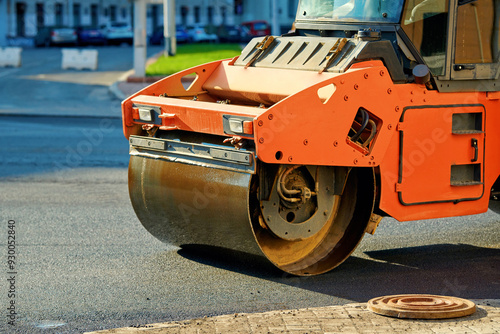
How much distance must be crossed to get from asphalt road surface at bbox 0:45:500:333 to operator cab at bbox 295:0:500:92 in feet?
5.00

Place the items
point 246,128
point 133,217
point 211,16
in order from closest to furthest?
point 246,128 → point 133,217 → point 211,16

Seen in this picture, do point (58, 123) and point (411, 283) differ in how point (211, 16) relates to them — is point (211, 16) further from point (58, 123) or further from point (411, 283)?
point (411, 283)

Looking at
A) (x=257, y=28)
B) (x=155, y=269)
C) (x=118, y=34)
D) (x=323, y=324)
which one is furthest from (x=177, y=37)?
→ (x=323, y=324)

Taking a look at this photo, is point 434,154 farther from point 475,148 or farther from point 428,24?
point 428,24

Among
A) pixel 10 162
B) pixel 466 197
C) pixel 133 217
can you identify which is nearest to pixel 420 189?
pixel 466 197

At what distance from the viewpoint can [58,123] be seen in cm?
1847

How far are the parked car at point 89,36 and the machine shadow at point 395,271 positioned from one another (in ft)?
164

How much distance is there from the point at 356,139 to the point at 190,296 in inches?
66.8

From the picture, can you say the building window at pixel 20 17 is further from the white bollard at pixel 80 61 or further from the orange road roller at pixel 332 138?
the orange road roller at pixel 332 138

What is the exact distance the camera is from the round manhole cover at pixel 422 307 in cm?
564

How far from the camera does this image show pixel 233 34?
61.1 metres

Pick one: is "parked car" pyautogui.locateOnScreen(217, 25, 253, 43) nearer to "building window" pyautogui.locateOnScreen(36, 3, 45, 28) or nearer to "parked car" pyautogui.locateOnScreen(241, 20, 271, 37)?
"parked car" pyautogui.locateOnScreen(241, 20, 271, 37)

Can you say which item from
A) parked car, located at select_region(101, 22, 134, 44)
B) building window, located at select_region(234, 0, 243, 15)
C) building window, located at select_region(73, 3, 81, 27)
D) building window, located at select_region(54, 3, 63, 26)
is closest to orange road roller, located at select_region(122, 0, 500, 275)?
parked car, located at select_region(101, 22, 134, 44)

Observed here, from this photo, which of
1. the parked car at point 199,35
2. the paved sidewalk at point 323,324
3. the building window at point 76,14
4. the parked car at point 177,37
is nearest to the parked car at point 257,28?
the parked car at point 199,35
